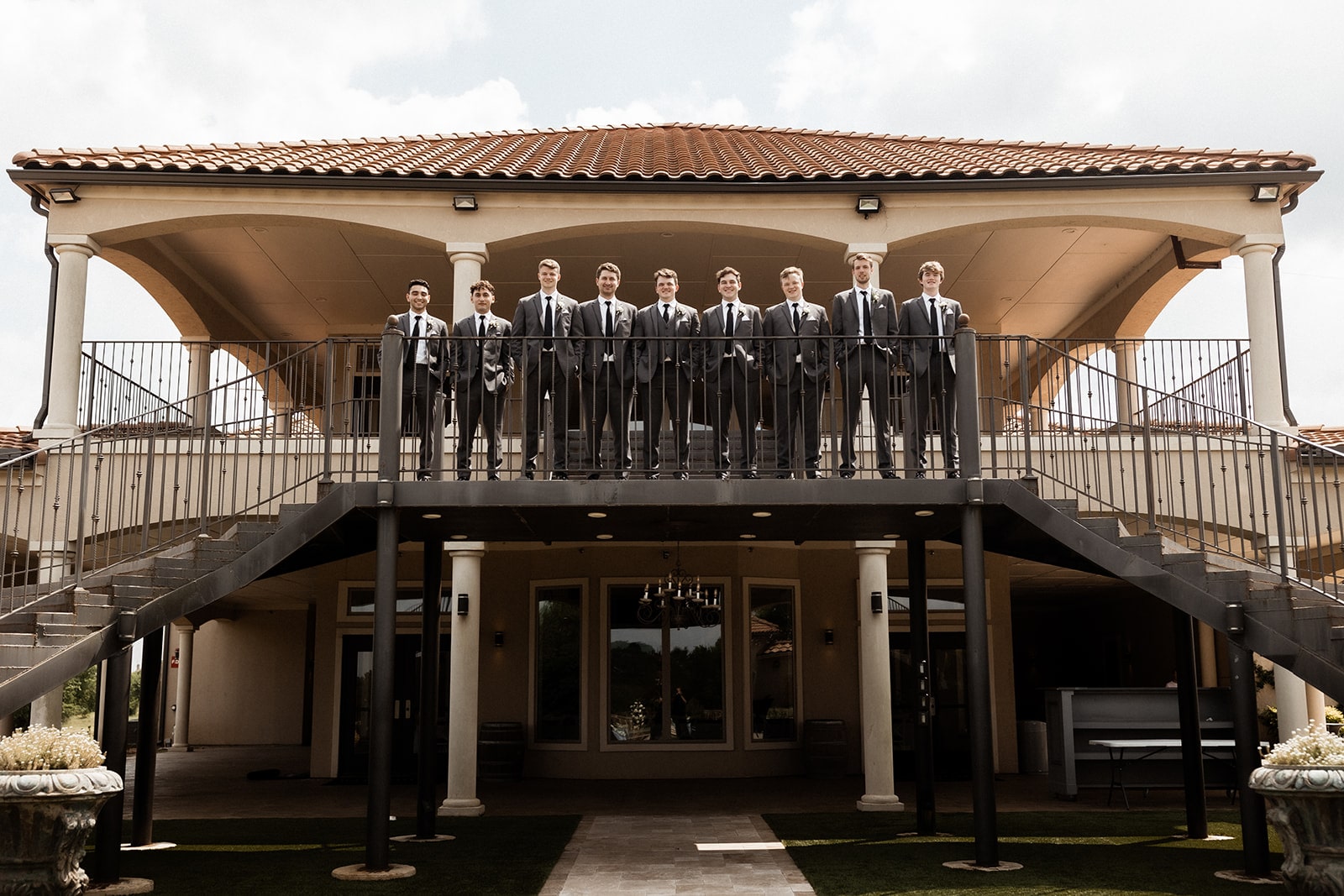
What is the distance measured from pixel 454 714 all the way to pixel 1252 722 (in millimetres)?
7564

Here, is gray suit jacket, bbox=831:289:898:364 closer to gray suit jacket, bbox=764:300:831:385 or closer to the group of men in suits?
the group of men in suits

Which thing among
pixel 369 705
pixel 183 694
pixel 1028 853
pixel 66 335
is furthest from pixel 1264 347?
pixel 183 694

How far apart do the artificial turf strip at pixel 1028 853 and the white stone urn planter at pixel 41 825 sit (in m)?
4.60

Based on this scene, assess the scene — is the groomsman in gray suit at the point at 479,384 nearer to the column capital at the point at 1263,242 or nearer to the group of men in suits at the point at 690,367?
the group of men in suits at the point at 690,367

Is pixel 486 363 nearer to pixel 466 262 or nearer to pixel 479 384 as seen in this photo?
pixel 479 384

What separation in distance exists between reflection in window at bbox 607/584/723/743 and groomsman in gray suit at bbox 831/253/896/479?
8.23m

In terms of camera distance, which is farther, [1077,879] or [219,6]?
[219,6]

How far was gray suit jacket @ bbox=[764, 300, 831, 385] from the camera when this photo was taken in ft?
29.9

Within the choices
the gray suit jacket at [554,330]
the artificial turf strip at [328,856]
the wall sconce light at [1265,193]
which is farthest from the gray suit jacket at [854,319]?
→ the wall sconce light at [1265,193]

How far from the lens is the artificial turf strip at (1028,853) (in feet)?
26.9

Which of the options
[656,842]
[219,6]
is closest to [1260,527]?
[656,842]

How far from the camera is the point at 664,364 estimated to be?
30.2 feet

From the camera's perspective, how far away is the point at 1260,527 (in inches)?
505

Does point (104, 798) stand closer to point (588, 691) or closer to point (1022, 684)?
point (588, 691)
